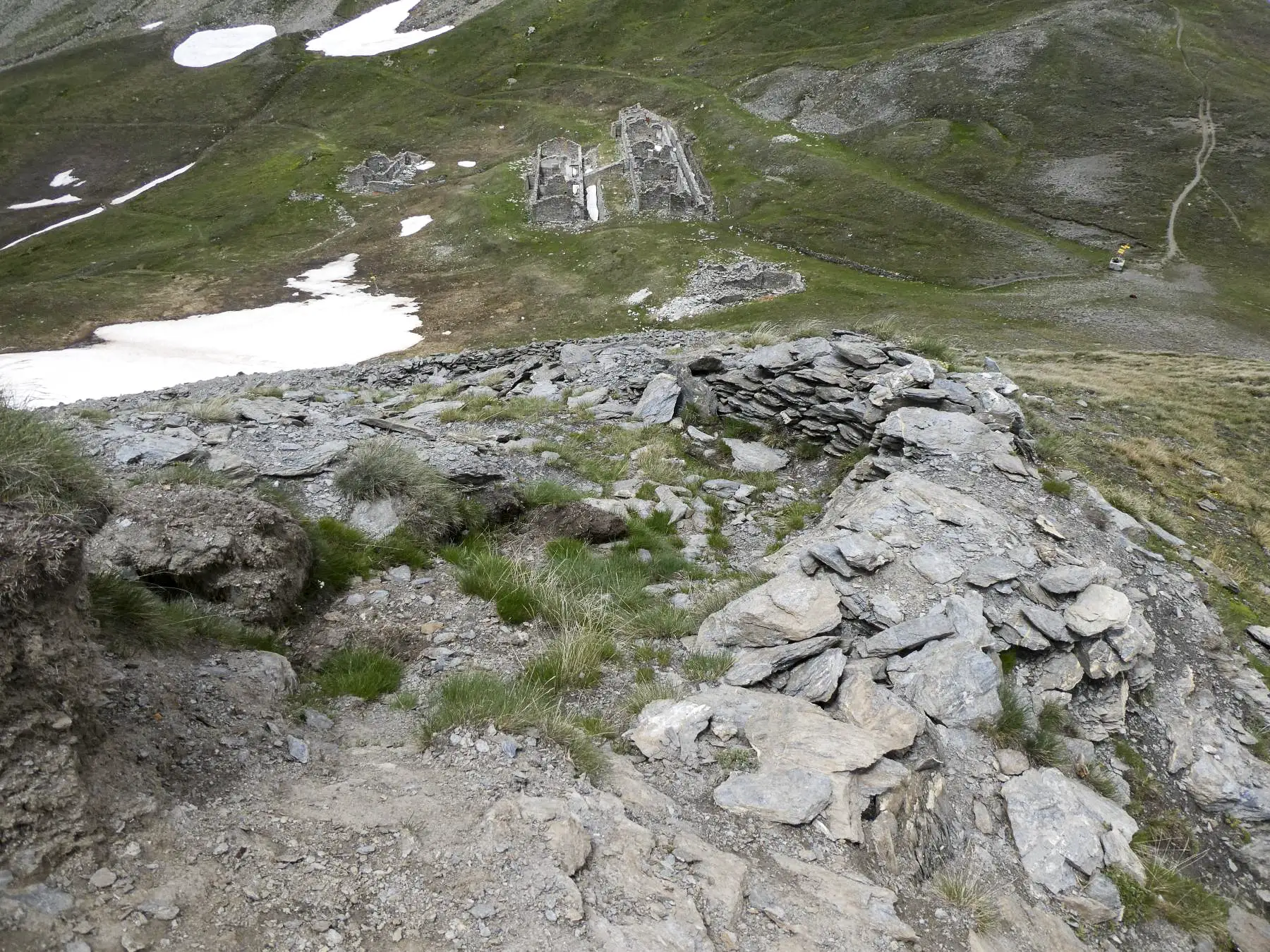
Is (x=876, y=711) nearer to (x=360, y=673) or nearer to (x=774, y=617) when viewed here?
(x=774, y=617)

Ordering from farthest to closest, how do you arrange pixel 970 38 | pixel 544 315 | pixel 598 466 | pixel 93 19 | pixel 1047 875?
pixel 93 19, pixel 970 38, pixel 544 315, pixel 598 466, pixel 1047 875

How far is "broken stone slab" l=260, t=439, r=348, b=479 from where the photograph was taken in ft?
34.0

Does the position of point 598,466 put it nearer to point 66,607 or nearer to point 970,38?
point 66,607

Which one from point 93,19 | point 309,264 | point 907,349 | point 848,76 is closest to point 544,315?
point 309,264

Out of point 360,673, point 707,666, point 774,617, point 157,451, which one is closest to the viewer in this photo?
point 360,673

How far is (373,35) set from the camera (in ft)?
364

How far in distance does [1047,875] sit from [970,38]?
92087 mm

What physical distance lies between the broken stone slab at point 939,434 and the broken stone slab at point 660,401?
5.04m

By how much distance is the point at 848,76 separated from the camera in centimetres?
7469

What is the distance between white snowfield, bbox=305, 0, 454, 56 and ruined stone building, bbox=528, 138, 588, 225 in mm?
54559

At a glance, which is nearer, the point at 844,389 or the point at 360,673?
the point at 360,673

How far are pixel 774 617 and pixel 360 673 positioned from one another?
4425mm

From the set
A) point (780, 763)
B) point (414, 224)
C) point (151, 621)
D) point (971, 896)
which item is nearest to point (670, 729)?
point (780, 763)

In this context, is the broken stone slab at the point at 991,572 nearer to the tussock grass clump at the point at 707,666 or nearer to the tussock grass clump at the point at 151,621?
the tussock grass clump at the point at 707,666
